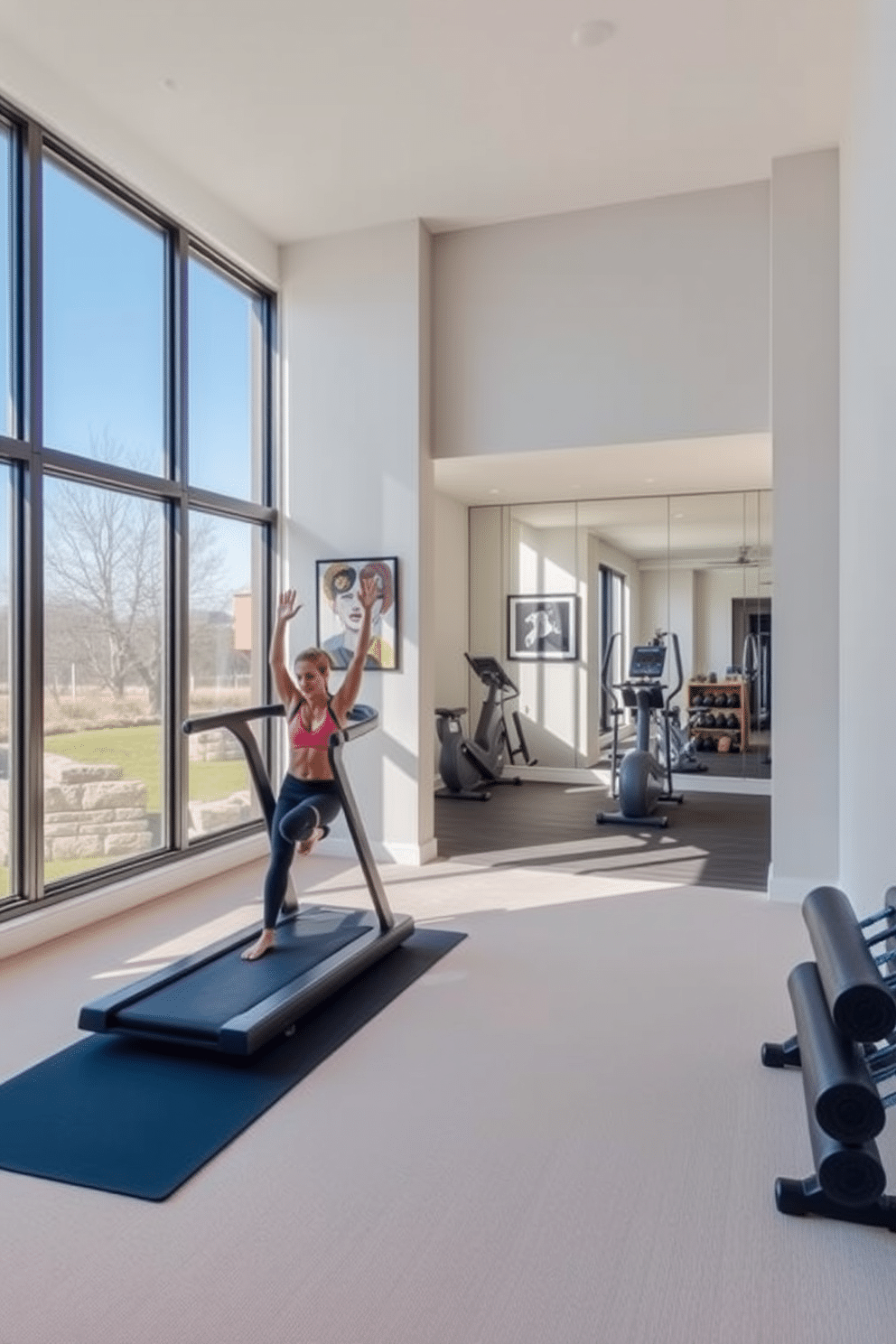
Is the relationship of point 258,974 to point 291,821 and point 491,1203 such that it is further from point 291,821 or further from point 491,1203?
point 491,1203

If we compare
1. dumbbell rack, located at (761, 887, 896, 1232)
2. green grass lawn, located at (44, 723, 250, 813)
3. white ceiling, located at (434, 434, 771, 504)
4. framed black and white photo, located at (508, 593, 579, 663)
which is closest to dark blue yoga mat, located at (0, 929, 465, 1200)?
dumbbell rack, located at (761, 887, 896, 1232)

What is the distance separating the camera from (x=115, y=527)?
5.21 metres

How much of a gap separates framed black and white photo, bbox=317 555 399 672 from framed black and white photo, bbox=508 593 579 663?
389 cm

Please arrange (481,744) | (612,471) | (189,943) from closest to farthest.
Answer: (189,943), (612,471), (481,744)

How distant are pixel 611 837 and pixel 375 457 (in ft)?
11.4

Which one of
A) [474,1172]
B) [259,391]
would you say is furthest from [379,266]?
[474,1172]

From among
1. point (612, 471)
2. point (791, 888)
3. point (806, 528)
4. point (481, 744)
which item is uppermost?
point (612, 471)

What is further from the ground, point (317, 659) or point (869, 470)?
point (869, 470)

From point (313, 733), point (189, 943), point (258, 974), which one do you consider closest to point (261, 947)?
point (258, 974)

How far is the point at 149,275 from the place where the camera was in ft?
17.9

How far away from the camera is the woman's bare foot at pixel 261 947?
3.85m

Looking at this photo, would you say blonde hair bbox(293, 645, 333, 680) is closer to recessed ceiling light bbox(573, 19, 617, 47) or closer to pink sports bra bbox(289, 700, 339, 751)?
pink sports bra bbox(289, 700, 339, 751)

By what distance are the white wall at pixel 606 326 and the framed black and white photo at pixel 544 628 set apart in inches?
145

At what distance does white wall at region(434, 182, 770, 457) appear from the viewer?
5.79 m
